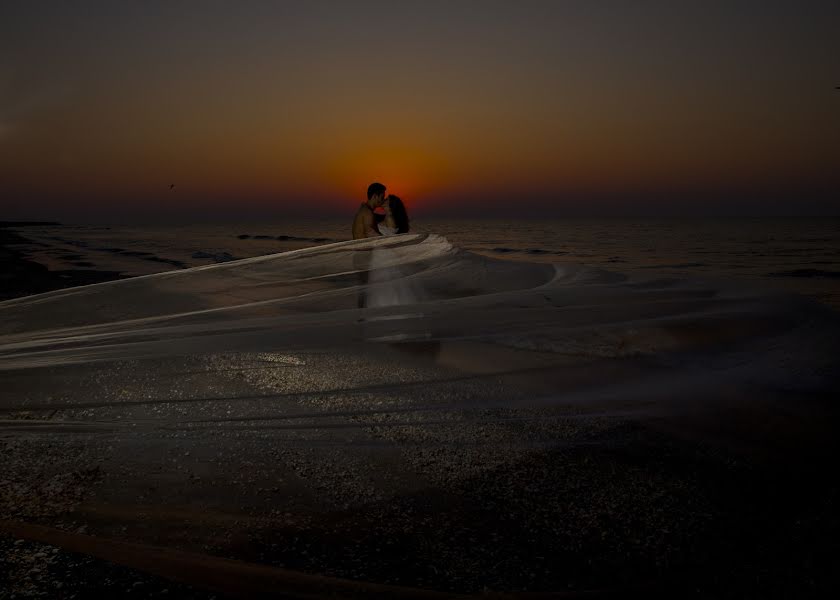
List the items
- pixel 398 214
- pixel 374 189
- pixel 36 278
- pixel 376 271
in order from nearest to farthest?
pixel 376 271
pixel 374 189
pixel 398 214
pixel 36 278

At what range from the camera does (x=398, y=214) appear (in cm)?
854

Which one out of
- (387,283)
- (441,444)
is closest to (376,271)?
(387,283)

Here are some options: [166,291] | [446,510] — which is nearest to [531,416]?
[446,510]

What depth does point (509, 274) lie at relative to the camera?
471 centimetres

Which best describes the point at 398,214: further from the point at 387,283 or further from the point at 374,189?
the point at 387,283

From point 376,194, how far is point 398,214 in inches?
21.8

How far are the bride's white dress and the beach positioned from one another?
0.60m

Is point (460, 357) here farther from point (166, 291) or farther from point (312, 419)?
point (166, 291)

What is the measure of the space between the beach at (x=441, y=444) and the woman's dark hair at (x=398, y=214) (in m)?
5.17

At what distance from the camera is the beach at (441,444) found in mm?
1261

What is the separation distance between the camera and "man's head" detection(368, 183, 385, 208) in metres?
8.12

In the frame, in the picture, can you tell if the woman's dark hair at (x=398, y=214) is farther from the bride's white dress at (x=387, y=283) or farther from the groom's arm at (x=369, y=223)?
the bride's white dress at (x=387, y=283)

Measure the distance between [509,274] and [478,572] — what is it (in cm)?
366

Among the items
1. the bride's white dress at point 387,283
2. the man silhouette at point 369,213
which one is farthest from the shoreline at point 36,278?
the bride's white dress at point 387,283
